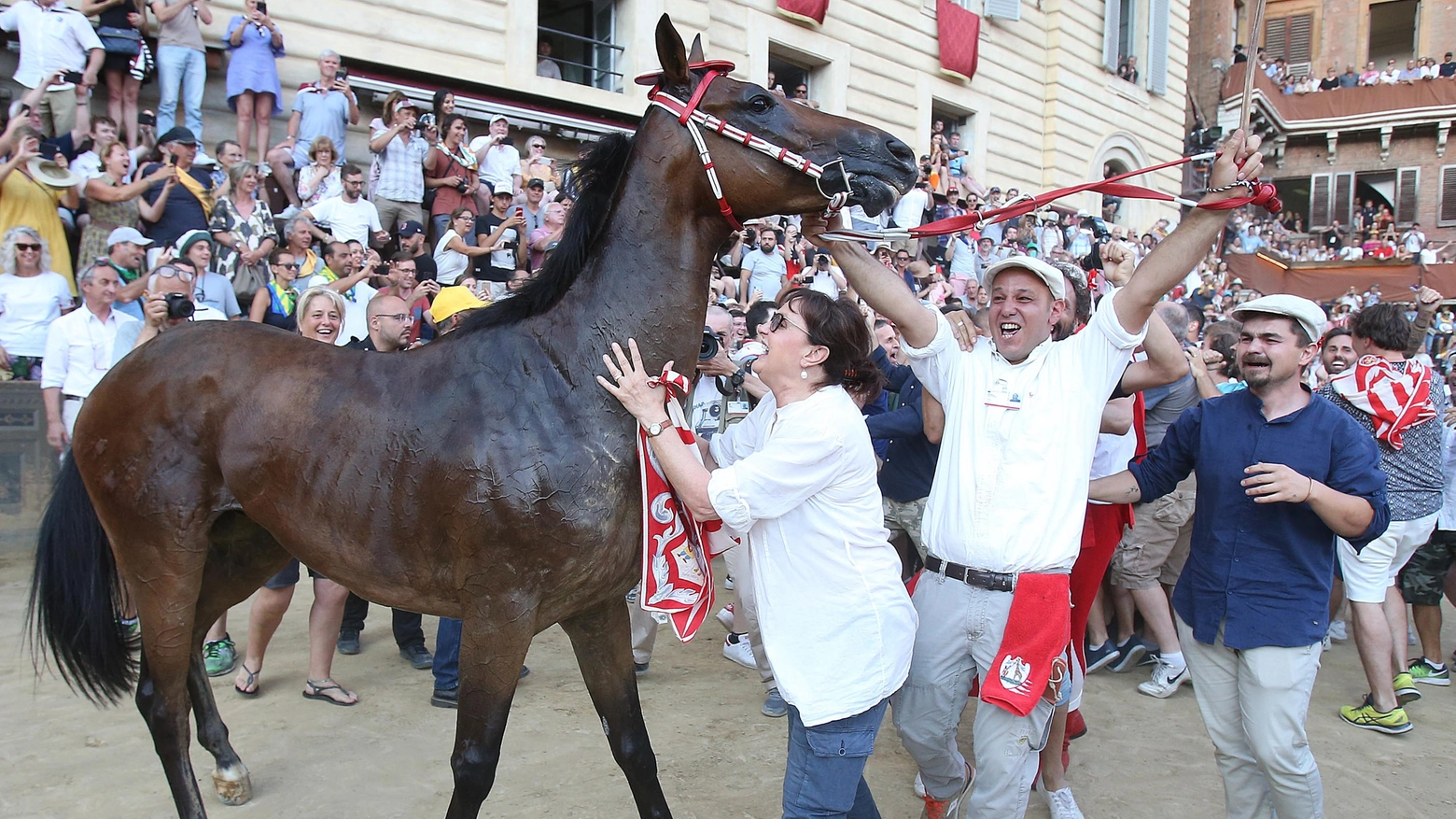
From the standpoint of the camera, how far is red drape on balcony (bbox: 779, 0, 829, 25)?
15.8m

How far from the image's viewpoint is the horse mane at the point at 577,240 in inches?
108

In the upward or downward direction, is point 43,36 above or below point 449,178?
above

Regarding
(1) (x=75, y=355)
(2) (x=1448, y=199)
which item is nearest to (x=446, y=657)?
(1) (x=75, y=355)

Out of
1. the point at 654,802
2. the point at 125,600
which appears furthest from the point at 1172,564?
the point at 125,600

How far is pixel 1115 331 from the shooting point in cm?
271

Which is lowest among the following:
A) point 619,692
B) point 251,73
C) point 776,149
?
point 619,692

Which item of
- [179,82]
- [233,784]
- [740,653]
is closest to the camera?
[233,784]

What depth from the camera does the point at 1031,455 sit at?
280cm

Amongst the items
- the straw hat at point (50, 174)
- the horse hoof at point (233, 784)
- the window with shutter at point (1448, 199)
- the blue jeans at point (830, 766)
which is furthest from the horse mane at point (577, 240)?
the window with shutter at point (1448, 199)

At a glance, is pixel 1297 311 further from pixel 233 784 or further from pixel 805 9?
pixel 805 9

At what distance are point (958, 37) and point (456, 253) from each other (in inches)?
547

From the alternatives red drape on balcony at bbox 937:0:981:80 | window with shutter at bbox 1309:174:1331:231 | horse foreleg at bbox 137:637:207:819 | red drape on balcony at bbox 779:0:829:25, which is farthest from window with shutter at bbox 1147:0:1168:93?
horse foreleg at bbox 137:637:207:819

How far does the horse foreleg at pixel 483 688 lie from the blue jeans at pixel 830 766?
83 centimetres

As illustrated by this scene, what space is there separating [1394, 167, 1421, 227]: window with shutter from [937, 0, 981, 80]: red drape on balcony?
73.3ft
